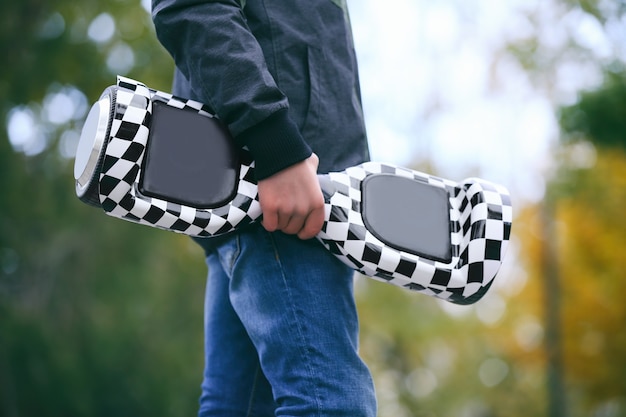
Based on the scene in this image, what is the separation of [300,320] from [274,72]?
457mm

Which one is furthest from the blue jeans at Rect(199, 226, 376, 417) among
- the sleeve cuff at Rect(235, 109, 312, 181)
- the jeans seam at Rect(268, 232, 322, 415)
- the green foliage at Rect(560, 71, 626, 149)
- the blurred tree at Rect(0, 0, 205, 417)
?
the blurred tree at Rect(0, 0, 205, 417)

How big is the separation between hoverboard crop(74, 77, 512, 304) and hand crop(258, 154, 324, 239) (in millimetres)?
34

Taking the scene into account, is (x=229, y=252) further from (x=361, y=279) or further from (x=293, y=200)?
(x=361, y=279)

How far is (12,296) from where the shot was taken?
806cm

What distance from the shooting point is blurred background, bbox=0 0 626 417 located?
675 cm

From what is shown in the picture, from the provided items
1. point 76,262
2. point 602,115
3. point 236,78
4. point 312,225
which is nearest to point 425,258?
point 312,225

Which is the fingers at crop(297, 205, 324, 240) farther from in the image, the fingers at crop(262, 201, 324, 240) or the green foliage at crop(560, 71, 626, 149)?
the green foliage at crop(560, 71, 626, 149)

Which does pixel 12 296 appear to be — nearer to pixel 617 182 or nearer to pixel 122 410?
pixel 122 410

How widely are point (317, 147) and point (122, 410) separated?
25.2 feet

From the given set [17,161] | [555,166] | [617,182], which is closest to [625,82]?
[555,166]

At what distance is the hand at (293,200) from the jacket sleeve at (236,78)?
18 mm

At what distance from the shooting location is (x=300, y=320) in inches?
43.4

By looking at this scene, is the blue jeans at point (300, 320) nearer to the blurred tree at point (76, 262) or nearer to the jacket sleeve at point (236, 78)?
the jacket sleeve at point (236, 78)

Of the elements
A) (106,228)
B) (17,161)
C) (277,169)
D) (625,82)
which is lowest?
(106,228)
